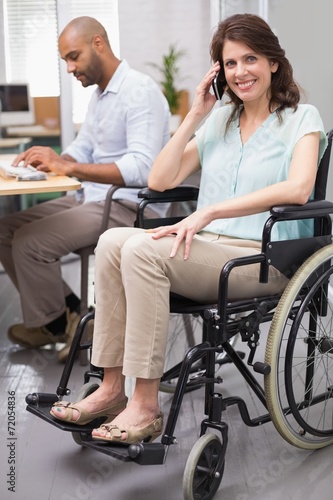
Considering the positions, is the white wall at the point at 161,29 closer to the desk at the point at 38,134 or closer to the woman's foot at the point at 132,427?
the desk at the point at 38,134

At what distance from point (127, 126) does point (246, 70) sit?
3.20ft

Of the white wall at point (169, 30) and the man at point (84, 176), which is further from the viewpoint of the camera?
the white wall at point (169, 30)

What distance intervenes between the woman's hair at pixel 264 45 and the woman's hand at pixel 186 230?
1.24ft

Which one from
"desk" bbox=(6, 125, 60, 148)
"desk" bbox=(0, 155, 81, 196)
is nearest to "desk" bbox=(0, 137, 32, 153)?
"desk" bbox=(6, 125, 60, 148)

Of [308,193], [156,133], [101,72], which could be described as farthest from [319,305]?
[101,72]

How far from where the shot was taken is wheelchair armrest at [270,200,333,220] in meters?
2.00

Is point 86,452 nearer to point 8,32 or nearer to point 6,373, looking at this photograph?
point 6,373

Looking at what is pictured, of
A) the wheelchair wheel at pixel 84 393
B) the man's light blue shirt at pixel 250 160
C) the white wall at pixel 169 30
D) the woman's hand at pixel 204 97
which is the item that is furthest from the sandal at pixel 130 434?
the white wall at pixel 169 30

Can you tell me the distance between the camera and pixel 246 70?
218 cm

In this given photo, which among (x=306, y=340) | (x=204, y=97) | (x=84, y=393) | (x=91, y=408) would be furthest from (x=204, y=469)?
(x=204, y=97)

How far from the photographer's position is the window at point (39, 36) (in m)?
4.78

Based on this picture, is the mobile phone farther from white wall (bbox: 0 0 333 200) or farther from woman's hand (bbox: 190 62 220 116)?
white wall (bbox: 0 0 333 200)

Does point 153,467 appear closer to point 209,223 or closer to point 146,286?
point 146,286

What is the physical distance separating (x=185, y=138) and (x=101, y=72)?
3.16 feet
